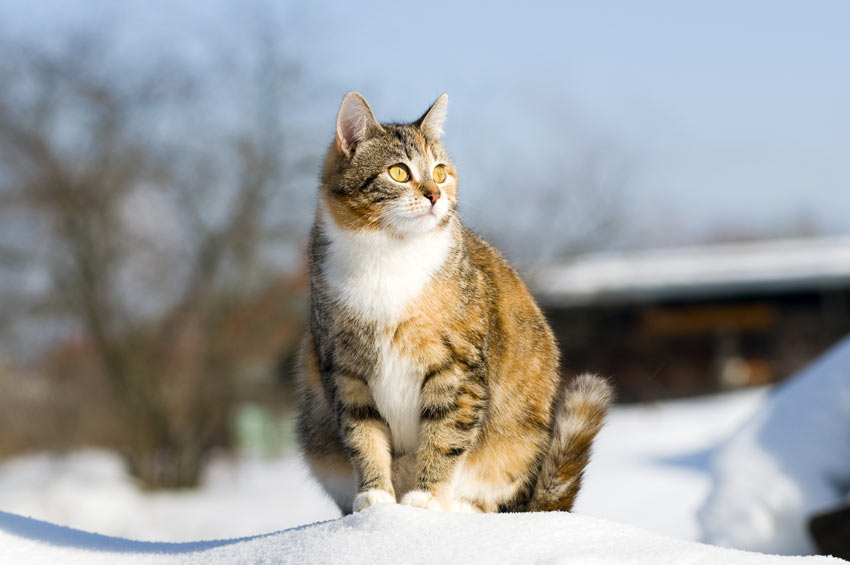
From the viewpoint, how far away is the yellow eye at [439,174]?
11.0ft

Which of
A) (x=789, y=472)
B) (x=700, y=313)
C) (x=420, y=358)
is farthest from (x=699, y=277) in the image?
(x=420, y=358)

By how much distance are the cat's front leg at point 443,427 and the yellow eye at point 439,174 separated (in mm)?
688

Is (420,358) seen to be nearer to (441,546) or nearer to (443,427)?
(443,427)

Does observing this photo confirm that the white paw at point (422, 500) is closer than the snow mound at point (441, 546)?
No

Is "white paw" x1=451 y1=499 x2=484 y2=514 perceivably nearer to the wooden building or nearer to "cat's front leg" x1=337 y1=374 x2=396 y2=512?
"cat's front leg" x1=337 y1=374 x2=396 y2=512

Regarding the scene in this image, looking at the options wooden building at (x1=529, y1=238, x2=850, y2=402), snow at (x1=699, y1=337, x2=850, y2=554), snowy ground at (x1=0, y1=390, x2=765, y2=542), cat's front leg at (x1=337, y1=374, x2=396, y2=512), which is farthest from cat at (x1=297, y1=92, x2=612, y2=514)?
wooden building at (x1=529, y1=238, x2=850, y2=402)

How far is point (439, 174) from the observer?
3.37 m

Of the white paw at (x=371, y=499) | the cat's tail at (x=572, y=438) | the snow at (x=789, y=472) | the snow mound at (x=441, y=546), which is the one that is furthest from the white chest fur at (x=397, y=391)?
the snow at (x=789, y=472)

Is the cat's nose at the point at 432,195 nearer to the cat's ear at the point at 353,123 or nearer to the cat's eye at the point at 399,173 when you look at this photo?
the cat's eye at the point at 399,173

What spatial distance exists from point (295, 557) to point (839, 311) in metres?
18.2

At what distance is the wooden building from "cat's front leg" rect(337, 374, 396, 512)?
46.7 ft

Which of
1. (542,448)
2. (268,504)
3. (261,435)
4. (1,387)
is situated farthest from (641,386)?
(542,448)

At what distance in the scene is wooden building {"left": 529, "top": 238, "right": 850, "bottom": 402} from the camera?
710 inches

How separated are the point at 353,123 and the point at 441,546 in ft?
5.16
